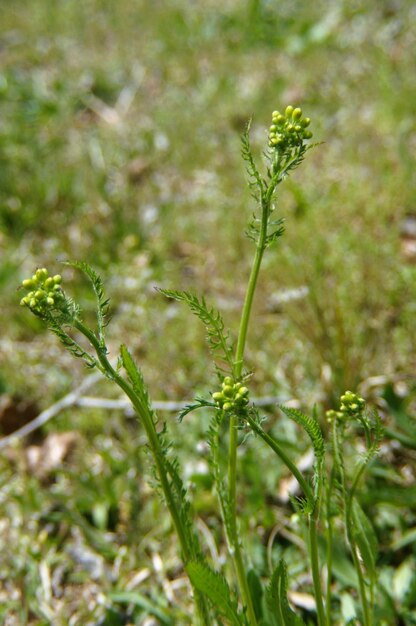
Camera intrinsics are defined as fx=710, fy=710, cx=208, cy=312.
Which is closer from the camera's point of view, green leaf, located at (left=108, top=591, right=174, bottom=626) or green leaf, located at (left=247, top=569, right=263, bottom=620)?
green leaf, located at (left=247, top=569, right=263, bottom=620)

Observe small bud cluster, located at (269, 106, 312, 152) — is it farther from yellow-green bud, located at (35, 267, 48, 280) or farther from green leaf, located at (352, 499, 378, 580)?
green leaf, located at (352, 499, 378, 580)

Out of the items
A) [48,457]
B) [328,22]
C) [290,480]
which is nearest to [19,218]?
[48,457]

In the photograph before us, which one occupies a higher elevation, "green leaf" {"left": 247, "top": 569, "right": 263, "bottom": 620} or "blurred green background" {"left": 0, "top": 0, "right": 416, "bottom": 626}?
"blurred green background" {"left": 0, "top": 0, "right": 416, "bottom": 626}

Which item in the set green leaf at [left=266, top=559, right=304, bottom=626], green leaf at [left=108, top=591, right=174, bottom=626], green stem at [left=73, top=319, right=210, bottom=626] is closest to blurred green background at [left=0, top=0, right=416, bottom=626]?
green leaf at [left=108, top=591, right=174, bottom=626]

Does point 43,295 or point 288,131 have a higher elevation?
point 288,131

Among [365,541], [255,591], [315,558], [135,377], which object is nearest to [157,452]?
[135,377]

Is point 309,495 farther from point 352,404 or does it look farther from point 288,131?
point 288,131

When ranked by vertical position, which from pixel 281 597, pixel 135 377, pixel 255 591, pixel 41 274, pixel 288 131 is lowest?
pixel 281 597
